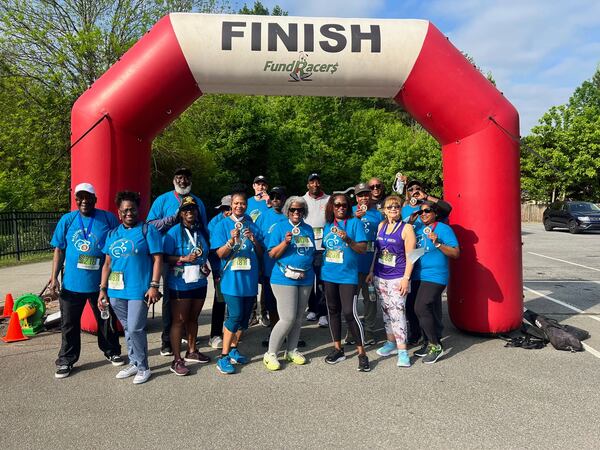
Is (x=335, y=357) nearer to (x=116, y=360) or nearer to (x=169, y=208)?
A: (x=116, y=360)

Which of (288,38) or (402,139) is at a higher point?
(402,139)

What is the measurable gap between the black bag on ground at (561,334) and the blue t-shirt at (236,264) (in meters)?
3.33

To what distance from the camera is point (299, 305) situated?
4586 mm

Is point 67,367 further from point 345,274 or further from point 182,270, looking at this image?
point 345,274

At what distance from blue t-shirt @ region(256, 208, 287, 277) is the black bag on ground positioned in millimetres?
3156

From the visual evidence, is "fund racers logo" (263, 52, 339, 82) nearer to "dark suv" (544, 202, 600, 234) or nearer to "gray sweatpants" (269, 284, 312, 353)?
"gray sweatpants" (269, 284, 312, 353)

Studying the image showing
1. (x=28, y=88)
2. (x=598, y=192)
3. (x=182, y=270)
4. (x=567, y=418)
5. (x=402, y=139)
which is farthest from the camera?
(x=402, y=139)

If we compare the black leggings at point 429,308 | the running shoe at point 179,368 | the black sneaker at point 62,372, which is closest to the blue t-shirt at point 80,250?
the black sneaker at point 62,372

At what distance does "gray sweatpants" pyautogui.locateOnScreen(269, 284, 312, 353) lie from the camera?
4496 millimetres

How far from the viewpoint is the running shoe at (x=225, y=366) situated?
4.39 m

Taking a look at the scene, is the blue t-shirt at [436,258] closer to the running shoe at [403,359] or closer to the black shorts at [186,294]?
the running shoe at [403,359]

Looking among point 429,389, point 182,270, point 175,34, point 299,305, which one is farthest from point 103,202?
point 429,389

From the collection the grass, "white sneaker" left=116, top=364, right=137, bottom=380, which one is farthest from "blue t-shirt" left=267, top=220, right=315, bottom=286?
the grass

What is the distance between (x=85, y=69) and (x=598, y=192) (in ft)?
96.8
